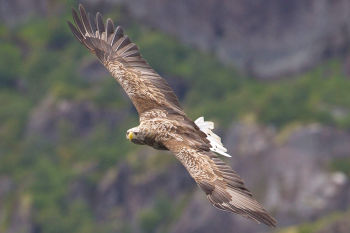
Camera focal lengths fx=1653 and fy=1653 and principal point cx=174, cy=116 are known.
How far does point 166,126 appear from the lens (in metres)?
33.6

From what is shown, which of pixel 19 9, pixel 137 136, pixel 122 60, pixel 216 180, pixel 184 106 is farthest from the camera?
pixel 19 9

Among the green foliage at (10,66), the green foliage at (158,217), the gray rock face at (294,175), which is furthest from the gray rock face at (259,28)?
the gray rock face at (294,175)

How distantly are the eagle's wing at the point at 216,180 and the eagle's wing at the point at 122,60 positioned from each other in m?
2.54

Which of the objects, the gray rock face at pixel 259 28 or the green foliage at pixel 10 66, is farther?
the green foliage at pixel 10 66

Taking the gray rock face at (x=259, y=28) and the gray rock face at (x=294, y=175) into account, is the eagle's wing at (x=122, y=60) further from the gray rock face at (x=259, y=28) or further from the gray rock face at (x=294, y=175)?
the gray rock face at (x=259, y=28)

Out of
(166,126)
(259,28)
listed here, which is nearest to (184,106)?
(259,28)

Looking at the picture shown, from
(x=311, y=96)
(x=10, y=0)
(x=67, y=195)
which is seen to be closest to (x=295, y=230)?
(x=311, y=96)

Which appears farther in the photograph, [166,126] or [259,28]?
[259,28]

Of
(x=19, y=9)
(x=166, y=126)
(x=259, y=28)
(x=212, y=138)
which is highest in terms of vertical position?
(x=259, y=28)

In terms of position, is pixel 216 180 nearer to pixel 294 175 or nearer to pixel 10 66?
pixel 294 175

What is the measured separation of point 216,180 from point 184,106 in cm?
7046

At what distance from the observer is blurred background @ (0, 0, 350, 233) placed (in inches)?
3511

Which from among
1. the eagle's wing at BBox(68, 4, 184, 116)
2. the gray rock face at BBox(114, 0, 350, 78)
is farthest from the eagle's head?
the gray rock face at BBox(114, 0, 350, 78)

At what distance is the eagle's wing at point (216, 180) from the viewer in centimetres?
3112
